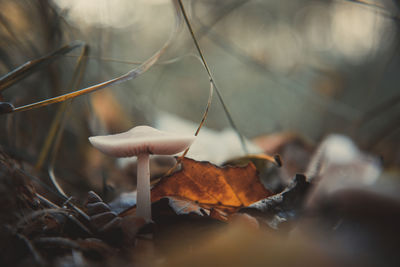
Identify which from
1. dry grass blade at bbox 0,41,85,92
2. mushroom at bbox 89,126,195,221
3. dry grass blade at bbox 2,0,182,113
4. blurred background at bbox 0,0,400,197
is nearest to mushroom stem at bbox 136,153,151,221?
mushroom at bbox 89,126,195,221

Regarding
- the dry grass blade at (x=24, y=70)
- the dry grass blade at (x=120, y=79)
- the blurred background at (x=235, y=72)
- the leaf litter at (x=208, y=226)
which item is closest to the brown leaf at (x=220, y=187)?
the leaf litter at (x=208, y=226)

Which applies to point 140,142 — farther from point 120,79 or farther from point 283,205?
point 283,205

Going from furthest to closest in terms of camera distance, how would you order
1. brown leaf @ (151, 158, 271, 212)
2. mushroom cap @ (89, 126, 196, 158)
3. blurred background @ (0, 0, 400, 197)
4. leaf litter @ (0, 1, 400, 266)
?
blurred background @ (0, 0, 400, 197) → brown leaf @ (151, 158, 271, 212) → mushroom cap @ (89, 126, 196, 158) → leaf litter @ (0, 1, 400, 266)

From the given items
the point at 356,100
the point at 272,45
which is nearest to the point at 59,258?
the point at 356,100

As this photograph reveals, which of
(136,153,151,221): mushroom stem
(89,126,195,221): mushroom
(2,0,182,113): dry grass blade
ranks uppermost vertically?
(2,0,182,113): dry grass blade

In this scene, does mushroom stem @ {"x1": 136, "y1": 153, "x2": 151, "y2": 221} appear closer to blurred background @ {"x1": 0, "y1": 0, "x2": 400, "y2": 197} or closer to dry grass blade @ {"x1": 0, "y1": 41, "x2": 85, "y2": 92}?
dry grass blade @ {"x1": 0, "y1": 41, "x2": 85, "y2": 92}
